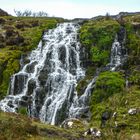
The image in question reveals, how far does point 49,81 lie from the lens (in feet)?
143

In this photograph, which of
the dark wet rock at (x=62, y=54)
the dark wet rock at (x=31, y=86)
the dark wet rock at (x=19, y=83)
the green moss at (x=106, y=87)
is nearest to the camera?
the green moss at (x=106, y=87)

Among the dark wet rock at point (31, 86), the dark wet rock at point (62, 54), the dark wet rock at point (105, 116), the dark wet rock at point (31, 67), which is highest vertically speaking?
the dark wet rock at point (62, 54)

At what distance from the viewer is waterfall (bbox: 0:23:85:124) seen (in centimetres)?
4034

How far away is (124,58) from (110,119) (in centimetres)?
1334

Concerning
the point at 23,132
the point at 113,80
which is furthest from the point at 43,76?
the point at 23,132

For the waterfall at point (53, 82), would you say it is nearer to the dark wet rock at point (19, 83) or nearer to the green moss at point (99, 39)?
the dark wet rock at point (19, 83)

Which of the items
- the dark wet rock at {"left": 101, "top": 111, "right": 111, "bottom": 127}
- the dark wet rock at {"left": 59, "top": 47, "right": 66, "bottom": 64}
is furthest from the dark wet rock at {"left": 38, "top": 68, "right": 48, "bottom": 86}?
the dark wet rock at {"left": 101, "top": 111, "right": 111, "bottom": 127}

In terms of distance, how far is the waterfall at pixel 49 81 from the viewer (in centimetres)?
4034

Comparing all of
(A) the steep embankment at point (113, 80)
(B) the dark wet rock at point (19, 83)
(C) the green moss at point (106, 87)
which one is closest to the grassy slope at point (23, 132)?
(A) the steep embankment at point (113, 80)

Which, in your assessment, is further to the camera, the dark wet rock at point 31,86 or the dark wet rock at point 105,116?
the dark wet rock at point 31,86

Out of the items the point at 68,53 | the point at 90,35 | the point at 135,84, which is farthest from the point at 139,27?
the point at 135,84

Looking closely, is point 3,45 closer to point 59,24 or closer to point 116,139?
point 59,24

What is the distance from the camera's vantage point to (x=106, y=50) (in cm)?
4850

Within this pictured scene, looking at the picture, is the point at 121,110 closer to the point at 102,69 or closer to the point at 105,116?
the point at 105,116
